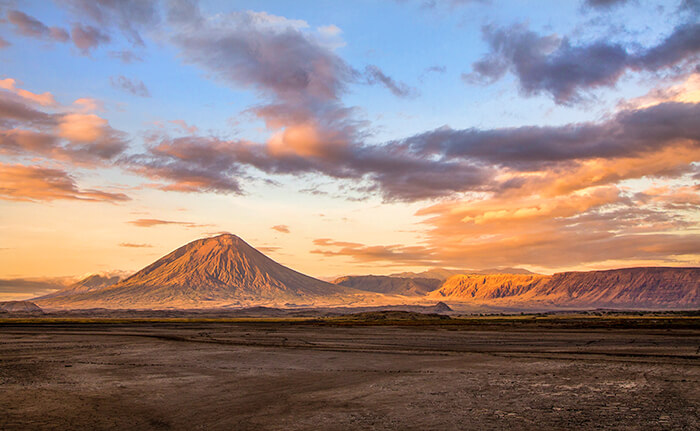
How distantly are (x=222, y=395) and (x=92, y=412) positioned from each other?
3849 millimetres

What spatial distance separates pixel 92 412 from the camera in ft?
45.4

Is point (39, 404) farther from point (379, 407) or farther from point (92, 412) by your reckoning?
point (379, 407)

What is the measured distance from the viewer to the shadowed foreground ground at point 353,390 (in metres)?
12.7

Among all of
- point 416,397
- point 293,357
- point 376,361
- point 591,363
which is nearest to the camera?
point 416,397

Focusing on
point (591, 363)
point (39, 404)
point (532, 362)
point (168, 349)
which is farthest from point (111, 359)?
point (591, 363)

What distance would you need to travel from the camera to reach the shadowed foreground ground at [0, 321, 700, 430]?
1266 centimetres

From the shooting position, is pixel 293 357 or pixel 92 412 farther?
pixel 293 357

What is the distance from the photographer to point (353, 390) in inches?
687

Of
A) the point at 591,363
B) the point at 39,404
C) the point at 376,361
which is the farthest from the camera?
the point at 376,361

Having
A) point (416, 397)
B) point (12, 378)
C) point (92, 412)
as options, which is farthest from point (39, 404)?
point (416, 397)

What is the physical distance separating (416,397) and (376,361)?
1061cm

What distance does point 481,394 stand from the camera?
16.2 metres

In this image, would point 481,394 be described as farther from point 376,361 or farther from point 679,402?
point 376,361

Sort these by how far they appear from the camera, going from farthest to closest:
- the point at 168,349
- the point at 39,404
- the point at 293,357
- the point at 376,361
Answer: the point at 168,349, the point at 293,357, the point at 376,361, the point at 39,404
